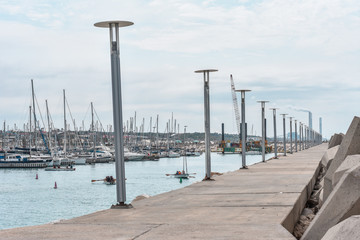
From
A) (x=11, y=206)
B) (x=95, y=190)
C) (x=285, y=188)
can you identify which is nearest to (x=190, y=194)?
(x=285, y=188)

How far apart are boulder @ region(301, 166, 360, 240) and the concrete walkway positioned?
0.50m

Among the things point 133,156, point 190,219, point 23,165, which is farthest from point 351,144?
point 133,156

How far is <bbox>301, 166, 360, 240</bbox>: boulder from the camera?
8727mm

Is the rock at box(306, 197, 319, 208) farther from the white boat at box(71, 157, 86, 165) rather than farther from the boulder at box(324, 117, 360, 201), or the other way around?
the white boat at box(71, 157, 86, 165)

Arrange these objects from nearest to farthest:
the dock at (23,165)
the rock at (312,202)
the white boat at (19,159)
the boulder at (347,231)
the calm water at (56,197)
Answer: the boulder at (347,231), the rock at (312,202), the calm water at (56,197), the dock at (23,165), the white boat at (19,159)

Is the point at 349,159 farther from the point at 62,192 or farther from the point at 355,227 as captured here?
the point at 62,192

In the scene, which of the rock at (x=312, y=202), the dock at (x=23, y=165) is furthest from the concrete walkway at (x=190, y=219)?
the dock at (x=23, y=165)

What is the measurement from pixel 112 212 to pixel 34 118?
99.4 meters

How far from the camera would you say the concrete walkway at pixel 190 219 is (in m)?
9.03

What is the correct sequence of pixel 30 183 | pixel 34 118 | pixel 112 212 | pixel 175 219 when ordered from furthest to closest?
pixel 34 118, pixel 30 183, pixel 112 212, pixel 175 219

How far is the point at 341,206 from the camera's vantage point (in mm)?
8859

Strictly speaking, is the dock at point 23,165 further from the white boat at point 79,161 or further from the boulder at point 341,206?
the boulder at point 341,206

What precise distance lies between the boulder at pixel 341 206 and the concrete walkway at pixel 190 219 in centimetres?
50

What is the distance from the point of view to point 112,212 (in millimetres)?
12492
